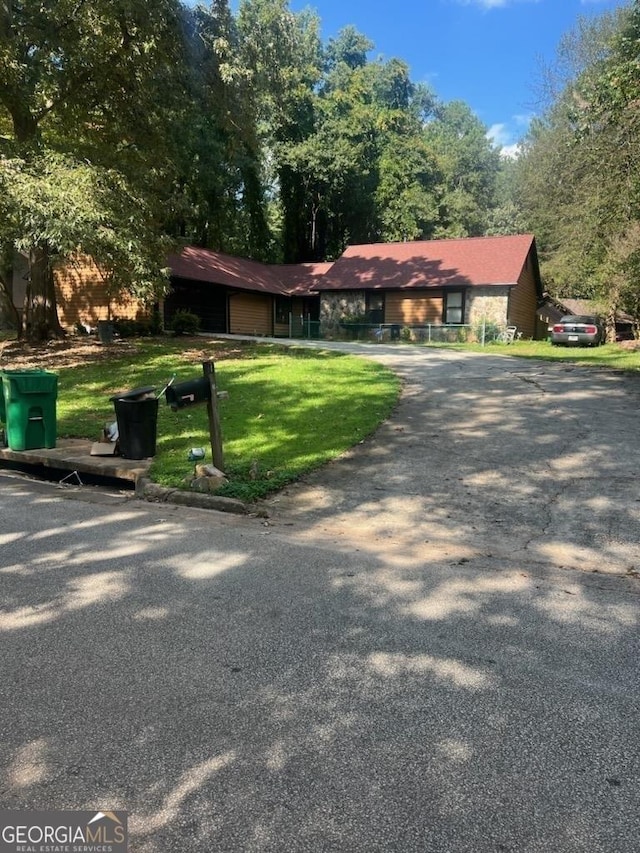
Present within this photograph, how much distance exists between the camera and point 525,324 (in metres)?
32.8

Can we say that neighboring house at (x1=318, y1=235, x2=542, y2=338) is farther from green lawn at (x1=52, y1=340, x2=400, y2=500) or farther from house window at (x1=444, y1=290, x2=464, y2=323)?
green lawn at (x1=52, y1=340, x2=400, y2=500)

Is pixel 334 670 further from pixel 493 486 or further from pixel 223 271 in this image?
pixel 223 271

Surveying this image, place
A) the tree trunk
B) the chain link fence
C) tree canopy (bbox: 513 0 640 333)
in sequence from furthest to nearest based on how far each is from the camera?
the chain link fence → the tree trunk → tree canopy (bbox: 513 0 640 333)

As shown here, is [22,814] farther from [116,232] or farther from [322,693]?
[116,232]

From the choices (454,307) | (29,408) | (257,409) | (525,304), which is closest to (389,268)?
(454,307)

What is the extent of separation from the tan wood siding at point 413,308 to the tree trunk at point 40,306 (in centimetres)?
1646

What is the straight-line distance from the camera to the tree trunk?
65.2 ft

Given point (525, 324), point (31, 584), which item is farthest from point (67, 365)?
point (525, 324)

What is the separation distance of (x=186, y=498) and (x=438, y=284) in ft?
83.9

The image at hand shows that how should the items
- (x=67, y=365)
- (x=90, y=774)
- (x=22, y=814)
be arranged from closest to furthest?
(x=22, y=814), (x=90, y=774), (x=67, y=365)

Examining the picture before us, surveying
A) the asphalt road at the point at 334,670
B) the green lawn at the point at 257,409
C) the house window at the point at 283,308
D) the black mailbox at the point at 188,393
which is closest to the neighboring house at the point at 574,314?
the house window at the point at 283,308

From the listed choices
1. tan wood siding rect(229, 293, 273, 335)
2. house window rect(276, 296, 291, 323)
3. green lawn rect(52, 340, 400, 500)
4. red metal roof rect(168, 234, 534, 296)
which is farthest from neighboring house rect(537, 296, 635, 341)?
green lawn rect(52, 340, 400, 500)

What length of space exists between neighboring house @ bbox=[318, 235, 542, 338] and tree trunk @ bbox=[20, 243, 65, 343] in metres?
14.6

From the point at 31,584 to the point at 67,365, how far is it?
45.3ft
